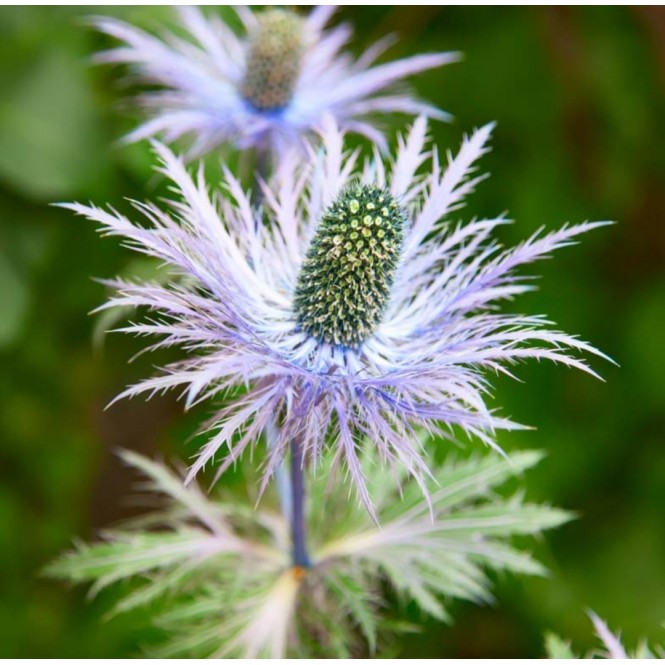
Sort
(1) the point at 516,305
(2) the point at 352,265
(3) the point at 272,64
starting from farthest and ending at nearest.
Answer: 1. (1) the point at 516,305
2. (3) the point at 272,64
3. (2) the point at 352,265

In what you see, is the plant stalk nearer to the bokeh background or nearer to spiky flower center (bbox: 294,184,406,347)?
spiky flower center (bbox: 294,184,406,347)

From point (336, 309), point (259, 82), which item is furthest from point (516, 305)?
point (336, 309)

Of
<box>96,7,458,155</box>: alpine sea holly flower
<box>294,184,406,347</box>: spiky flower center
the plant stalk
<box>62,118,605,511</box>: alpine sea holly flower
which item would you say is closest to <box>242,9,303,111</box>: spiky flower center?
<box>96,7,458,155</box>: alpine sea holly flower

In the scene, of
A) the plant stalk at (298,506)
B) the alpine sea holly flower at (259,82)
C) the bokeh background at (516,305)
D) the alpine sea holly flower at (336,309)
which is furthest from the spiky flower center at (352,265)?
the bokeh background at (516,305)

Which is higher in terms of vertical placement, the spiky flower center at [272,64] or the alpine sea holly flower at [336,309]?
the spiky flower center at [272,64]

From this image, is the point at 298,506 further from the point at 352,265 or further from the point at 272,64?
the point at 272,64

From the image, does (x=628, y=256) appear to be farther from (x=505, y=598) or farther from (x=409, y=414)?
(x=409, y=414)

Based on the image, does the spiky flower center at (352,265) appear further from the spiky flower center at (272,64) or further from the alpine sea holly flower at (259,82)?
the spiky flower center at (272,64)
